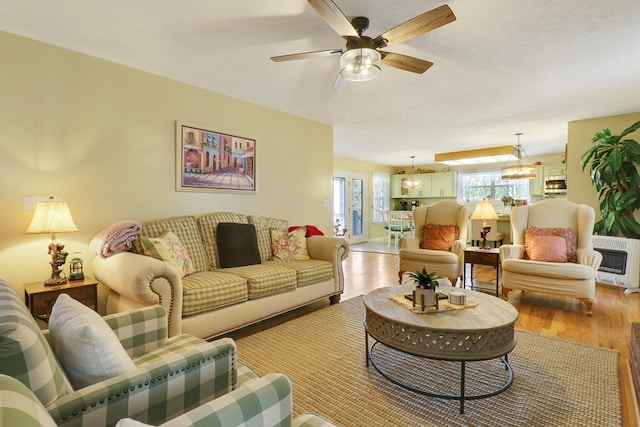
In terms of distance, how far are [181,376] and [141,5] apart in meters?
2.17

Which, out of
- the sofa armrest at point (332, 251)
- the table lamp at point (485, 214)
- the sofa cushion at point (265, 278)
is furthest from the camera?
the table lamp at point (485, 214)

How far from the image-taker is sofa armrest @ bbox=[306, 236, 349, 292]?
11.2 feet

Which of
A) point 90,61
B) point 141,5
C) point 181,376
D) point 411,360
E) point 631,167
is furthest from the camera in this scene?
point 631,167

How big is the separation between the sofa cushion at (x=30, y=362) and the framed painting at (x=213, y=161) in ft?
8.20

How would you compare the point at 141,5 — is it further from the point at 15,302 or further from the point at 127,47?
the point at 15,302

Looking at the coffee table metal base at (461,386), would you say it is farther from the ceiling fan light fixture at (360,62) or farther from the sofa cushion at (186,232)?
the ceiling fan light fixture at (360,62)

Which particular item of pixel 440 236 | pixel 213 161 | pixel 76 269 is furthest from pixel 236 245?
pixel 440 236

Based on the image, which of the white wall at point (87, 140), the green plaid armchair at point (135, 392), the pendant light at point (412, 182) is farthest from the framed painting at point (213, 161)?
the pendant light at point (412, 182)

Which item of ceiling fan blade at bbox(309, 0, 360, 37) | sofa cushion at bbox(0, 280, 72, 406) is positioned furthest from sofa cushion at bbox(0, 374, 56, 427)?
ceiling fan blade at bbox(309, 0, 360, 37)

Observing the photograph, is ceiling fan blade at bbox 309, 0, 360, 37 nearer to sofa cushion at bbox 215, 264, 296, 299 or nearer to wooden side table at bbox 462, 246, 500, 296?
sofa cushion at bbox 215, 264, 296, 299

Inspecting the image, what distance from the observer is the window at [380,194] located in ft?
29.7

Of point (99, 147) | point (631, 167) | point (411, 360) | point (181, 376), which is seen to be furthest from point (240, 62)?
point (631, 167)

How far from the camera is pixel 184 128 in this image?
3.18 metres

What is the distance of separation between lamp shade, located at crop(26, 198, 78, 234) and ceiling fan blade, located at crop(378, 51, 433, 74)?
2520mm
